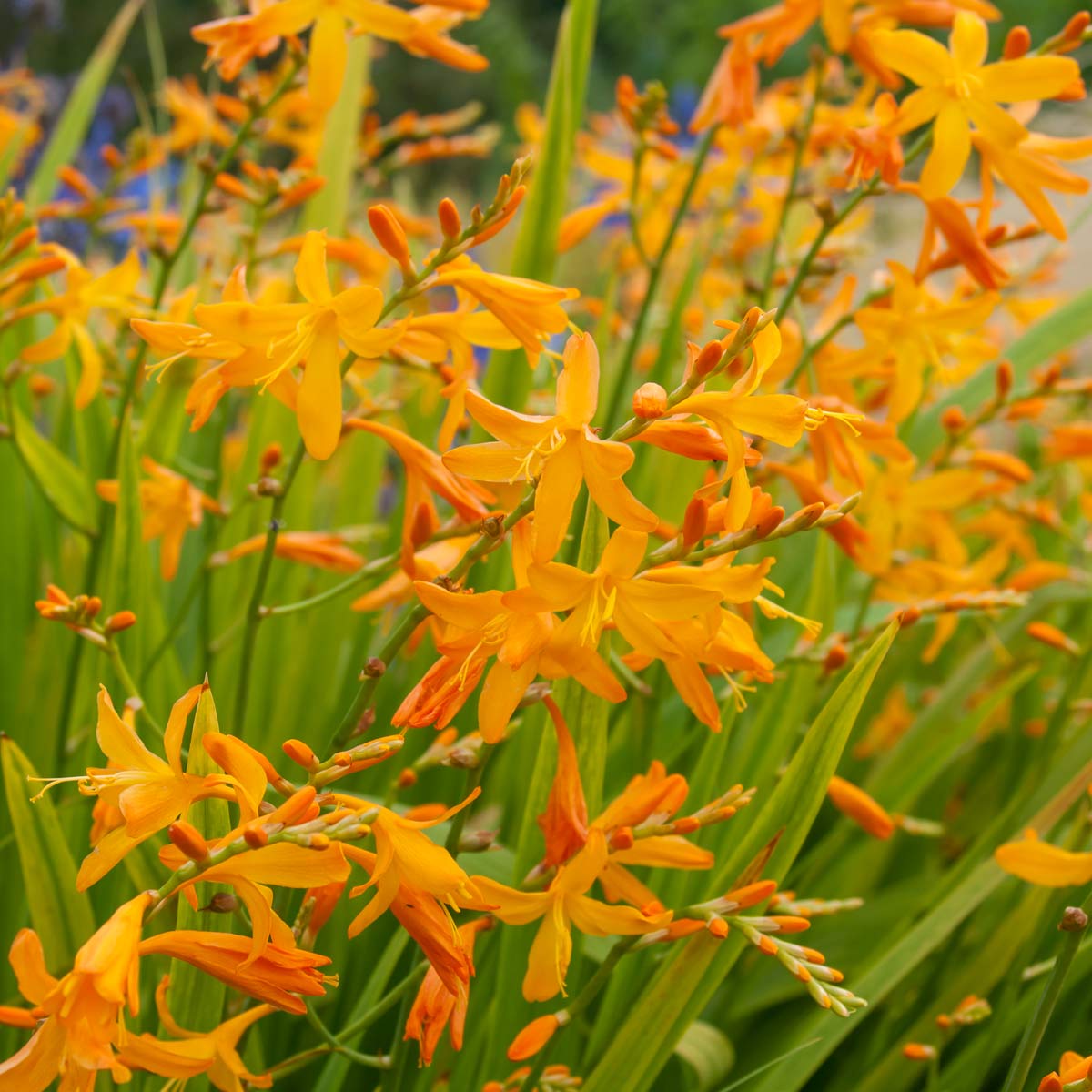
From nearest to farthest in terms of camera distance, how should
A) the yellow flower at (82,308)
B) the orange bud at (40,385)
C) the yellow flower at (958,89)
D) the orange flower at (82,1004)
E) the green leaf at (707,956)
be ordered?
1. the orange flower at (82,1004)
2. the green leaf at (707,956)
3. the yellow flower at (958,89)
4. the yellow flower at (82,308)
5. the orange bud at (40,385)

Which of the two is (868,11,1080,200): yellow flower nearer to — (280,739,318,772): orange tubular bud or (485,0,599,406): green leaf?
(485,0,599,406): green leaf

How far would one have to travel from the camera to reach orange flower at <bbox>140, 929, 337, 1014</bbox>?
0.50 m

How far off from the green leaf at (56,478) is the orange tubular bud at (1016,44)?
81 centimetres

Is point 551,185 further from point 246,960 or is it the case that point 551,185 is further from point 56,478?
point 246,960

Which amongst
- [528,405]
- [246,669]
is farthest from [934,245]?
[246,669]

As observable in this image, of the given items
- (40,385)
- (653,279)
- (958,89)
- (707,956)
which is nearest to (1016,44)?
(958,89)

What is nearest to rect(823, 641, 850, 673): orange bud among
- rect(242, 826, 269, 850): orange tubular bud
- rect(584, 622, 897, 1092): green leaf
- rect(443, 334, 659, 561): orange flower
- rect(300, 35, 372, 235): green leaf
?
rect(584, 622, 897, 1092): green leaf

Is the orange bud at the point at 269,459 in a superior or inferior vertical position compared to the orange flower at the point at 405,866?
superior

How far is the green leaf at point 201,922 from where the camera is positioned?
0.58m

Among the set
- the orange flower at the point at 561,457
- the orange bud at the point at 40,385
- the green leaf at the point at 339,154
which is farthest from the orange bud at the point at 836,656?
the orange bud at the point at 40,385

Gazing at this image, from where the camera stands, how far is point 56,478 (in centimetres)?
102

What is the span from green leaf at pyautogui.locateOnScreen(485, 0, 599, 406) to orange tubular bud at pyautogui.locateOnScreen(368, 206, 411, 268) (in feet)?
1.40

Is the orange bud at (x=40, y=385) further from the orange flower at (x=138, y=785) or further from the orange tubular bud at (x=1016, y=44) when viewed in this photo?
the orange tubular bud at (x=1016, y=44)

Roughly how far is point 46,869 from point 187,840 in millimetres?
318
